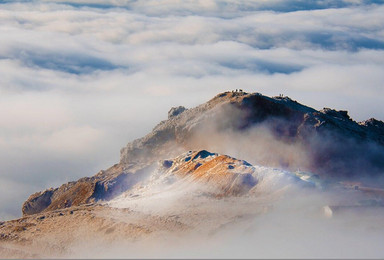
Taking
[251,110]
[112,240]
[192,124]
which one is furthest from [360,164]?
[112,240]

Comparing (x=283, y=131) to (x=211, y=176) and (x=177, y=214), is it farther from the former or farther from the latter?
(x=177, y=214)

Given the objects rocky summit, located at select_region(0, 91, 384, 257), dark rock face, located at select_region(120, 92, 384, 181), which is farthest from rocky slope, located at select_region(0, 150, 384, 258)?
dark rock face, located at select_region(120, 92, 384, 181)

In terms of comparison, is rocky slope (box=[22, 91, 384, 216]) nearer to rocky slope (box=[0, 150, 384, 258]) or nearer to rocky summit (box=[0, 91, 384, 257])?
rocky summit (box=[0, 91, 384, 257])

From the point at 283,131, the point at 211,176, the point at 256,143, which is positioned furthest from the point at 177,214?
the point at 283,131

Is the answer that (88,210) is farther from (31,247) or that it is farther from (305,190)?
(305,190)

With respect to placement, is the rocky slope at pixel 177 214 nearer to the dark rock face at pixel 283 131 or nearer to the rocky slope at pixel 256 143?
the rocky slope at pixel 256 143
